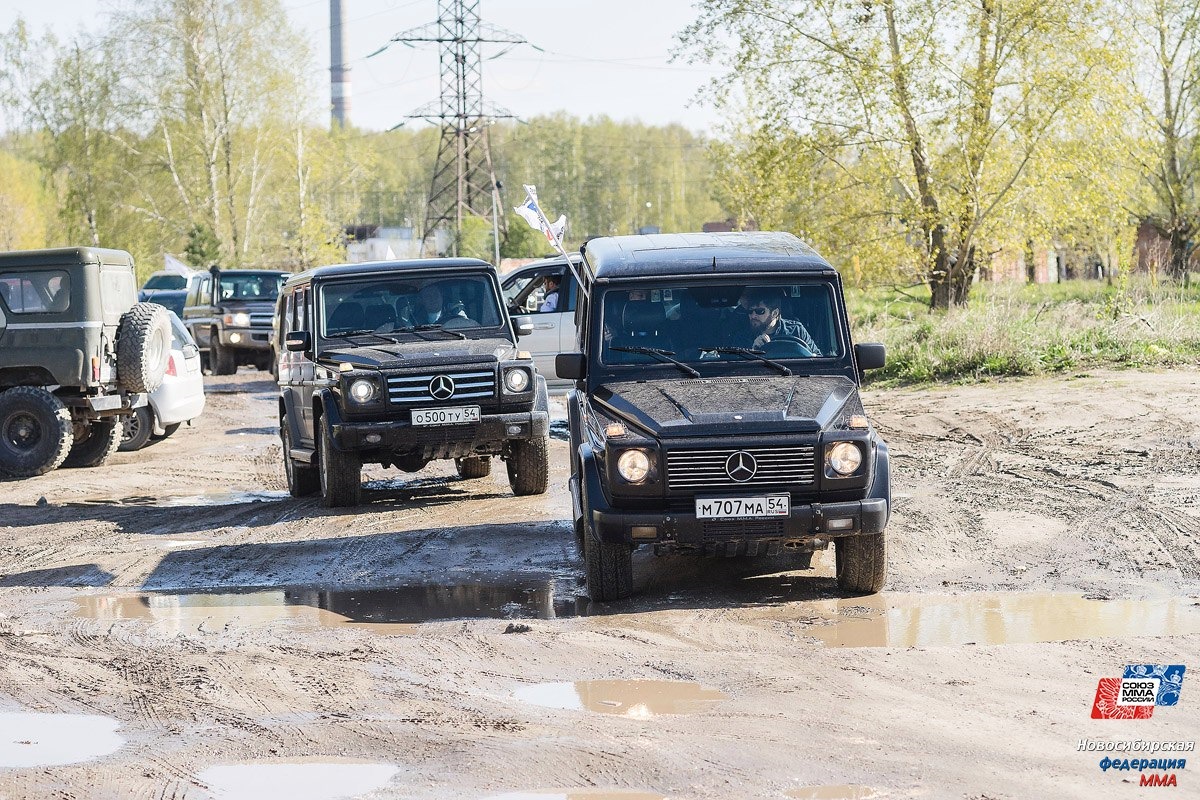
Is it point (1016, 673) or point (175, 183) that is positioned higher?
point (175, 183)

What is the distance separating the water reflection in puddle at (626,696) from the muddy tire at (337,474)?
5.13m

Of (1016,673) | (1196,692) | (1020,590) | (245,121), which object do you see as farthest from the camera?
(245,121)

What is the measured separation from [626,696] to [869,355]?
2.91 meters

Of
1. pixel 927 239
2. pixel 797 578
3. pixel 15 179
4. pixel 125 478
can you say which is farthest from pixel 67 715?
pixel 15 179

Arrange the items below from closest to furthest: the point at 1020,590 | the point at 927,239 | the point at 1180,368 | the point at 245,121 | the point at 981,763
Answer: the point at 981,763, the point at 1020,590, the point at 1180,368, the point at 927,239, the point at 245,121

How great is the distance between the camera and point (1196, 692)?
17.7ft

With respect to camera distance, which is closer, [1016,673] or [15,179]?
[1016,673]

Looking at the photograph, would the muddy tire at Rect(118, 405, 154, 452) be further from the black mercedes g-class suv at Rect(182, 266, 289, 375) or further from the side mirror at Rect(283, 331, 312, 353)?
the black mercedes g-class suv at Rect(182, 266, 289, 375)

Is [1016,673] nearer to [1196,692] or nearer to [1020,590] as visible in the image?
[1196,692]

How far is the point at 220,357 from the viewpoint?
2653 centimetres

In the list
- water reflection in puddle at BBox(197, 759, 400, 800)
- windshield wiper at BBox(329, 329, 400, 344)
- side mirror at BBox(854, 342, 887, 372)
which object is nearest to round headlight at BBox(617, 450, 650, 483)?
side mirror at BBox(854, 342, 887, 372)

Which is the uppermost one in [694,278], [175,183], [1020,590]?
[175,183]

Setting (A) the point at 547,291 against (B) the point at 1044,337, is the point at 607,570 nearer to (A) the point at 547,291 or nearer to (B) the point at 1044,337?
(A) the point at 547,291

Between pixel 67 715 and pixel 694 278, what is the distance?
160 inches
